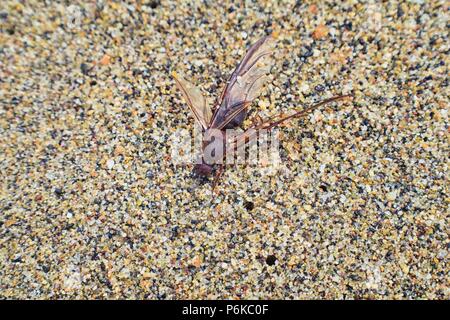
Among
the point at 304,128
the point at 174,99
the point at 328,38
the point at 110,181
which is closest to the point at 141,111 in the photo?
the point at 174,99

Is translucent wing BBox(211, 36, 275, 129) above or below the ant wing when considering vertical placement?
above

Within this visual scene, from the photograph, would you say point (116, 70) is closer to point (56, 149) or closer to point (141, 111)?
point (141, 111)


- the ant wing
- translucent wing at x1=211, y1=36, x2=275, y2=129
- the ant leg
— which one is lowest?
the ant leg

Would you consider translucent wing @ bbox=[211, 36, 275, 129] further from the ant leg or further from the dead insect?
the ant leg

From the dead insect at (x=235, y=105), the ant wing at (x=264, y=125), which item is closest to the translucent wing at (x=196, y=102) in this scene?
the dead insect at (x=235, y=105)

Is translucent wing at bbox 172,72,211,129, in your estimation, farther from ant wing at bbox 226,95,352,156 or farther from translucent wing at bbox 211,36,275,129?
ant wing at bbox 226,95,352,156

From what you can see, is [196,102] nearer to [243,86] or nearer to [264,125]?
[243,86]

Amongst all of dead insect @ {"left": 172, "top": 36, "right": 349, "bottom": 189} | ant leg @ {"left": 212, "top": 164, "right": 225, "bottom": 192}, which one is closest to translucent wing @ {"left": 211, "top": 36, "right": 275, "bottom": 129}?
dead insect @ {"left": 172, "top": 36, "right": 349, "bottom": 189}
